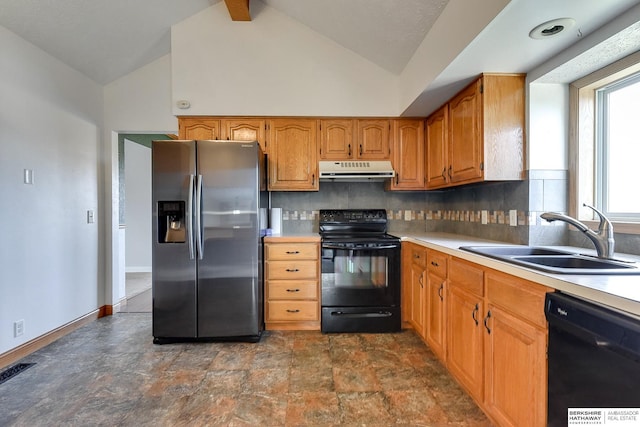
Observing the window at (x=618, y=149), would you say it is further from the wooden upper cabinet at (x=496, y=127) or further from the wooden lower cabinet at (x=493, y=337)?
the wooden lower cabinet at (x=493, y=337)

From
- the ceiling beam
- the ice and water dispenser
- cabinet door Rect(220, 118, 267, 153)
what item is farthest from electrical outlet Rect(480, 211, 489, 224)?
the ceiling beam

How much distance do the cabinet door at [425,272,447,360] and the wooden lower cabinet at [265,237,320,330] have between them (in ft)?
3.24

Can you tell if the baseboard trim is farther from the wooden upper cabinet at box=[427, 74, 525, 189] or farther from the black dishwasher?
the wooden upper cabinet at box=[427, 74, 525, 189]

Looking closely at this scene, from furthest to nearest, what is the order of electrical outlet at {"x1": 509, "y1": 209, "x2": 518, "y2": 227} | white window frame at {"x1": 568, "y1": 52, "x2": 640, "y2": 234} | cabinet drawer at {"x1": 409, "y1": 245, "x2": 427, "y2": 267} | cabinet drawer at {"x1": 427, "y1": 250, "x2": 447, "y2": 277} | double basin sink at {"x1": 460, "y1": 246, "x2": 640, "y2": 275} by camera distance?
1. cabinet drawer at {"x1": 409, "y1": 245, "x2": 427, "y2": 267}
2. electrical outlet at {"x1": 509, "y1": 209, "x2": 518, "y2": 227}
3. cabinet drawer at {"x1": 427, "y1": 250, "x2": 447, "y2": 277}
4. white window frame at {"x1": 568, "y1": 52, "x2": 640, "y2": 234}
5. double basin sink at {"x1": 460, "y1": 246, "x2": 640, "y2": 275}

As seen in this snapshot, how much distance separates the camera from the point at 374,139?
3033 millimetres

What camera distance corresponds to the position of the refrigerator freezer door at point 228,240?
2.42 m

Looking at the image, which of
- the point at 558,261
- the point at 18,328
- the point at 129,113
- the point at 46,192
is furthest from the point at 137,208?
the point at 558,261

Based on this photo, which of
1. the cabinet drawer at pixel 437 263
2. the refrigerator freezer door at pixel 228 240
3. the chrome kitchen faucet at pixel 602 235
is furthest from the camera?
the refrigerator freezer door at pixel 228 240

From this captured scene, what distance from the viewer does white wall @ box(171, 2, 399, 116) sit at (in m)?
2.88

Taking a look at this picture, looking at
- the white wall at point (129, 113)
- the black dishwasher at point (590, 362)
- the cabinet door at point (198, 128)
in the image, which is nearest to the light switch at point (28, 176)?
the white wall at point (129, 113)

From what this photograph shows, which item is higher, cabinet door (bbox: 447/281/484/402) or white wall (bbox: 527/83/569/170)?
white wall (bbox: 527/83/569/170)

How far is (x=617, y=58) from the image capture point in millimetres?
1589

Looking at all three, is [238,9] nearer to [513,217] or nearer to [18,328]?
[513,217]

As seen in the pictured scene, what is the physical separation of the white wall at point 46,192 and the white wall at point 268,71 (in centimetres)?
99
